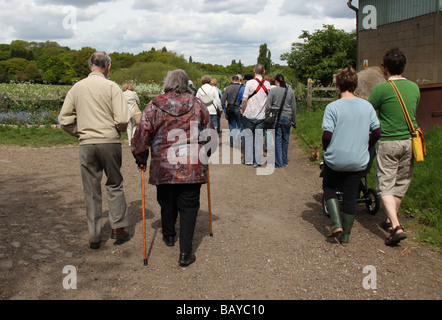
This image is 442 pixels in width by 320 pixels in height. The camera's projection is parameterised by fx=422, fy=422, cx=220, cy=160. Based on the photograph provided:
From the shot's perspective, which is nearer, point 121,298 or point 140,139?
point 121,298

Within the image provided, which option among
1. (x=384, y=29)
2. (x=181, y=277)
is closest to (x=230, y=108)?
(x=181, y=277)

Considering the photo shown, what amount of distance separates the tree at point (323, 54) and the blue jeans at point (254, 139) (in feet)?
61.8

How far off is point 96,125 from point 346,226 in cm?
300

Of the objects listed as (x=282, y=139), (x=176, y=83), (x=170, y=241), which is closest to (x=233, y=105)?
(x=282, y=139)

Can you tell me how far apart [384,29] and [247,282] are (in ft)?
72.6

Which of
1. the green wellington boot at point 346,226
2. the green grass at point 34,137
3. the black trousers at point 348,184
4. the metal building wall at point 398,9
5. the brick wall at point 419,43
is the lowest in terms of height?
the green wellington boot at point 346,226

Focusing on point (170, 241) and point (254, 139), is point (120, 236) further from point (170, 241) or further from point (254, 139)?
point (254, 139)

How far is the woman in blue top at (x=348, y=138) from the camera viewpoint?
15.0 feet

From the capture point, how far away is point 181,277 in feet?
13.4

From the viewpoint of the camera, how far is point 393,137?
15.9 feet

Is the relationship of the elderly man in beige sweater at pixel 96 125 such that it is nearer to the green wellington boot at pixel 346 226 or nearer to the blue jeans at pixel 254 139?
the green wellington boot at pixel 346 226

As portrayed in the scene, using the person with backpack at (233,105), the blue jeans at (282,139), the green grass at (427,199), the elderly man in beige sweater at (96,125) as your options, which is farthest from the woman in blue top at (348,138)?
the person with backpack at (233,105)
